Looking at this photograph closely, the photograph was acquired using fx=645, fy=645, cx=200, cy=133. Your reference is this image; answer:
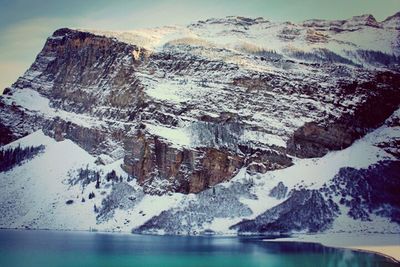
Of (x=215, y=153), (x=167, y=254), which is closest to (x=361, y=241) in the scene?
(x=167, y=254)

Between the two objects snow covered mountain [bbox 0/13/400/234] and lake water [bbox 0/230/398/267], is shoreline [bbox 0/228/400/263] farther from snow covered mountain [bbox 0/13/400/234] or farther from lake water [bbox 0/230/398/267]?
snow covered mountain [bbox 0/13/400/234]

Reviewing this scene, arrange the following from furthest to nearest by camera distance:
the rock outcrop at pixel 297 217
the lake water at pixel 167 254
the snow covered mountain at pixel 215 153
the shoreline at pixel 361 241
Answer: the snow covered mountain at pixel 215 153 < the rock outcrop at pixel 297 217 < the shoreline at pixel 361 241 < the lake water at pixel 167 254

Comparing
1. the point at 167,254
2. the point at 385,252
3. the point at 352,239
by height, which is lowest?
the point at 167,254

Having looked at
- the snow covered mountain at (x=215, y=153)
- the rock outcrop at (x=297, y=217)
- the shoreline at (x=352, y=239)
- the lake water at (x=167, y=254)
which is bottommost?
the lake water at (x=167, y=254)

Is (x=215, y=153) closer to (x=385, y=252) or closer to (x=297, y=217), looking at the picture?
(x=297, y=217)

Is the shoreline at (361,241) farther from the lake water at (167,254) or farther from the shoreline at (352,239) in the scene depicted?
the lake water at (167,254)

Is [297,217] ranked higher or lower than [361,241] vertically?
higher

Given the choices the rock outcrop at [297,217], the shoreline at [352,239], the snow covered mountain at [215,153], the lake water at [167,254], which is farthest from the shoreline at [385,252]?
the rock outcrop at [297,217]
